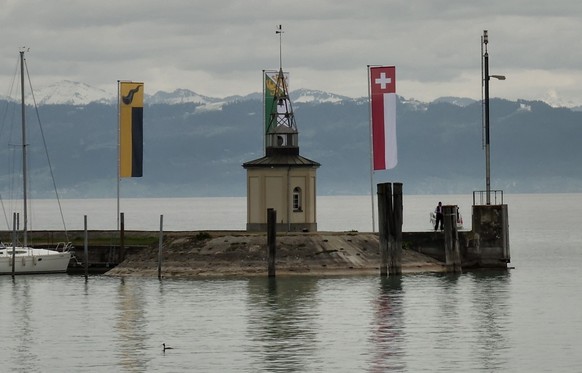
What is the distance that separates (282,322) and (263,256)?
606 inches

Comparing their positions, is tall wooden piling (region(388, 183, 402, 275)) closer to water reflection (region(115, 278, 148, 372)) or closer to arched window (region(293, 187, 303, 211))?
arched window (region(293, 187, 303, 211))

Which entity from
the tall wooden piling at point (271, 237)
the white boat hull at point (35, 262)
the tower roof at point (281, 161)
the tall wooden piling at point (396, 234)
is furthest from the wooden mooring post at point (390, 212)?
the white boat hull at point (35, 262)

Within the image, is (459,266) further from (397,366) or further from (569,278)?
(397,366)

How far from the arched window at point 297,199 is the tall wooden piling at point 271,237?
6663 millimetres

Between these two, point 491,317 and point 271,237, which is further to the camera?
point 271,237

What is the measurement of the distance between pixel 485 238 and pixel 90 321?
23.5m

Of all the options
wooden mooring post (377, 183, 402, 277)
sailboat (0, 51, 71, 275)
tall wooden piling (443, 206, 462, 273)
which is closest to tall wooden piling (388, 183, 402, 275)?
wooden mooring post (377, 183, 402, 277)

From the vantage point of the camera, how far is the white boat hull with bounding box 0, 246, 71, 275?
276 ft

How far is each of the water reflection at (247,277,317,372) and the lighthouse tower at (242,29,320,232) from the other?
641cm

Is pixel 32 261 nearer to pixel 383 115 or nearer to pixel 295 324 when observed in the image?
pixel 383 115

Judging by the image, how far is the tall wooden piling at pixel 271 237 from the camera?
7356 cm

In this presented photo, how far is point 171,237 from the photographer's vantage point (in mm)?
80312

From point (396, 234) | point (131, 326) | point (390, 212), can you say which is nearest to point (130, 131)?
point (390, 212)

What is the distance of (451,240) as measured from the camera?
76812 mm
